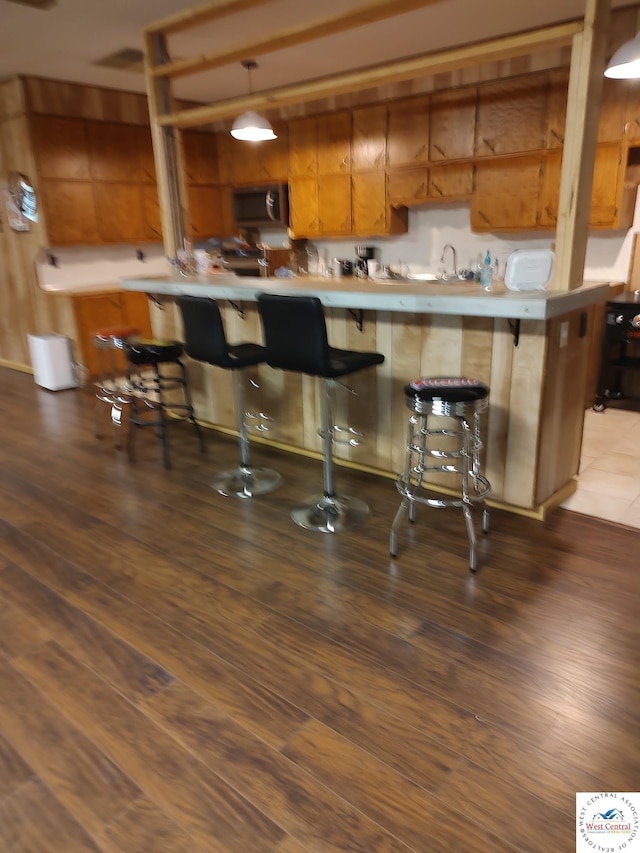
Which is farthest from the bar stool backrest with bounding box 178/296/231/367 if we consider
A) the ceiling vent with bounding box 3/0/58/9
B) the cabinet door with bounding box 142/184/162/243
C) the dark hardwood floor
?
the cabinet door with bounding box 142/184/162/243

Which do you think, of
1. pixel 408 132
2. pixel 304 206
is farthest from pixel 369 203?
pixel 304 206

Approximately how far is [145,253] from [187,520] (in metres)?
4.87

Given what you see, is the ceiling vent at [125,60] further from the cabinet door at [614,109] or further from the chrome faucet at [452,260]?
the cabinet door at [614,109]

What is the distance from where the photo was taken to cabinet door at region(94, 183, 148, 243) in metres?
6.26

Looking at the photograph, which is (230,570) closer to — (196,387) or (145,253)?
(196,387)

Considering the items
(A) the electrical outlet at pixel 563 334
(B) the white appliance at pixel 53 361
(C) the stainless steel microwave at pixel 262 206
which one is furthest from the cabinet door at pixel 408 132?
(B) the white appliance at pixel 53 361

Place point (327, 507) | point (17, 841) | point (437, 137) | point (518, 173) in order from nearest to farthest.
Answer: point (17, 841) → point (327, 507) → point (518, 173) → point (437, 137)

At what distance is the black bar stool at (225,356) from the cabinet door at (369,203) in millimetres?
3030

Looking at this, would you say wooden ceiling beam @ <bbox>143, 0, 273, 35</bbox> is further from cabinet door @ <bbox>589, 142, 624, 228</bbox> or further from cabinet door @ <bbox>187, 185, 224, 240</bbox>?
cabinet door @ <bbox>187, 185, 224, 240</bbox>

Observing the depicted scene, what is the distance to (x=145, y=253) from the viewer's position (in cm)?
701

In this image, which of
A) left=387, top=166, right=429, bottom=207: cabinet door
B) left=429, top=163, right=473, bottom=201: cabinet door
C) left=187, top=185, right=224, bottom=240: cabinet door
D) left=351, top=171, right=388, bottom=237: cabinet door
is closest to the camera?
left=429, top=163, right=473, bottom=201: cabinet door

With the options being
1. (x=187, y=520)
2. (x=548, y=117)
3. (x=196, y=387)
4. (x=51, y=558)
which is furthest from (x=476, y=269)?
(x=51, y=558)

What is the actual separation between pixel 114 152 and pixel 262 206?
1605 mm

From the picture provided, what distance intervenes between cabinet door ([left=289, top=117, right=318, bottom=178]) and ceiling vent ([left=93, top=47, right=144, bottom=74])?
5.25ft
